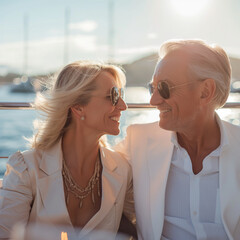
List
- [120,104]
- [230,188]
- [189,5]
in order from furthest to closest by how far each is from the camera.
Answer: [189,5], [120,104], [230,188]

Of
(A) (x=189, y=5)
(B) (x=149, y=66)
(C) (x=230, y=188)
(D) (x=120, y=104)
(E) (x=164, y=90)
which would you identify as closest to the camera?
(C) (x=230, y=188)

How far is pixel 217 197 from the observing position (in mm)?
2148

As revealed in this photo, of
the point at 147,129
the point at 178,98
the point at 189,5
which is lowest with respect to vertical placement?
the point at 147,129

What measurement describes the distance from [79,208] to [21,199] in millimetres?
363

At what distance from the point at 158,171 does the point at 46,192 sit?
0.63 metres

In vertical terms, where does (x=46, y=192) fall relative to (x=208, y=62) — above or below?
below

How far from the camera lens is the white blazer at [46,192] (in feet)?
6.61

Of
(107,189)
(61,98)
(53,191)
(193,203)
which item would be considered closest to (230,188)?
(193,203)

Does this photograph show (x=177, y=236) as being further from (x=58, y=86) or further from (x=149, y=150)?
(x=58, y=86)

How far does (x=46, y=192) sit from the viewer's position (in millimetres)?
2127

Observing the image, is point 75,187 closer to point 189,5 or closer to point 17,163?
point 17,163

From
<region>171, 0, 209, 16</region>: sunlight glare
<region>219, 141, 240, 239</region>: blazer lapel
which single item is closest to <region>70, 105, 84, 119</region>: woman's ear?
<region>219, 141, 240, 239</region>: blazer lapel

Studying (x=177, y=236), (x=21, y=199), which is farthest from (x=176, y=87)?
(x=21, y=199)

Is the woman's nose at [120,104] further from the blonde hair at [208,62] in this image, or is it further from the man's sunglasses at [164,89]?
the blonde hair at [208,62]
